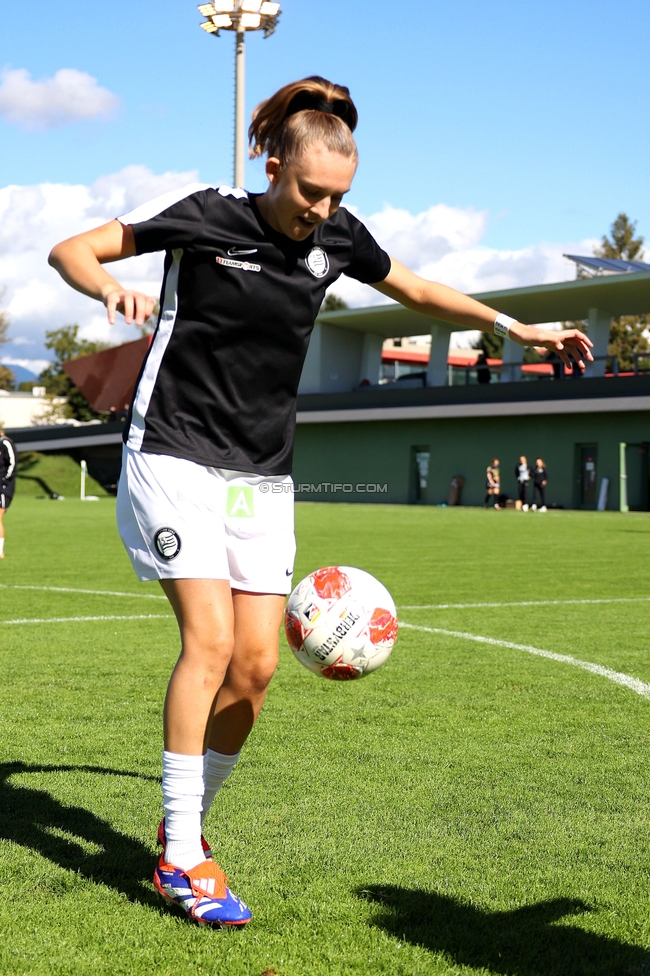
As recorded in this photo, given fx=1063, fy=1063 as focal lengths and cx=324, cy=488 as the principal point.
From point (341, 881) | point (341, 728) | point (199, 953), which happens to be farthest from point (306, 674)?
point (199, 953)

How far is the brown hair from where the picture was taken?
305cm

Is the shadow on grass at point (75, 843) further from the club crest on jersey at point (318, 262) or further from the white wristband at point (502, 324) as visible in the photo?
the white wristband at point (502, 324)

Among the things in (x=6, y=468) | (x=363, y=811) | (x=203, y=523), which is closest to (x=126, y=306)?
(x=203, y=523)

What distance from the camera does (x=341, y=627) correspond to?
3.74 metres

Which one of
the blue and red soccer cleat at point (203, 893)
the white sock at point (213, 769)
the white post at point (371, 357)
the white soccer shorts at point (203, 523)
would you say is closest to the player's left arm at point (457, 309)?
the white soccer shorts at point (203, 523)

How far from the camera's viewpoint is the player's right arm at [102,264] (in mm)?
2791

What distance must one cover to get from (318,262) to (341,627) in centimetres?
126

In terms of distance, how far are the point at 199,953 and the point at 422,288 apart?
7.68 feet

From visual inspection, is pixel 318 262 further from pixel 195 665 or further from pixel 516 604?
pixel 516 604

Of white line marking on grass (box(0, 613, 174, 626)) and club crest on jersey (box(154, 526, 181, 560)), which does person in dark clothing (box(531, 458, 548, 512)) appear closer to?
white line marking on grass (box(0, 613, 174, 626))

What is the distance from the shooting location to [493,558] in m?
17.0

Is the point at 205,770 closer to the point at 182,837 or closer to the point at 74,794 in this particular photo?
the point at 182,837

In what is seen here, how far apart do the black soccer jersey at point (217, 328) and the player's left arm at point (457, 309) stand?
2.14 feet

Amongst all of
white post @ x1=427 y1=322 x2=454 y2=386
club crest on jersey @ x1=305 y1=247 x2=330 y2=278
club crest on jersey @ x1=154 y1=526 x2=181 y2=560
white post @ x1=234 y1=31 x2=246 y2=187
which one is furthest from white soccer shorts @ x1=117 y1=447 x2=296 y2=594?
white post @ x1=427 y1=322 x2=454 y2=386
